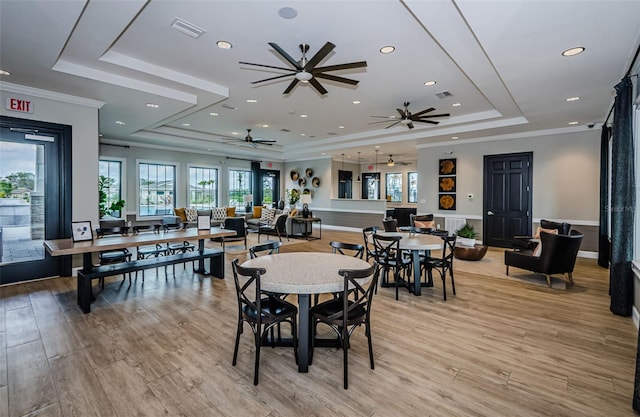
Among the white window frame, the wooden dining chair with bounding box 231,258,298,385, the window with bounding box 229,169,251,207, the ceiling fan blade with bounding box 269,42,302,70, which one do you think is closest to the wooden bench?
the wooden dining chair with bounding box 231,258,298,385

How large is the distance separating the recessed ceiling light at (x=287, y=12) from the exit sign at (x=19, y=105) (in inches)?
169

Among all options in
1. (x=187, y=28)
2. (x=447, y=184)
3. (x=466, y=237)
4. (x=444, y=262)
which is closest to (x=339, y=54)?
(x=187, y=28)

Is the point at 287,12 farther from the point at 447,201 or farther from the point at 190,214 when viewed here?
the point at 190,214

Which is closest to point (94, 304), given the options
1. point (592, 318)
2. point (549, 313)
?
point (549, 313)

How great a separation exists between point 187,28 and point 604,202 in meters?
7.47

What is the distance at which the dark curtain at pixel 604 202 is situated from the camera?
5.86 meters

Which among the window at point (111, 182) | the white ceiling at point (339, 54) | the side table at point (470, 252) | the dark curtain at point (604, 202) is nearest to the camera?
the white ceiling at point (339, 54)

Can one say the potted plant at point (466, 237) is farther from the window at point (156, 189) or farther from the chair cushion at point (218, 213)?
the window at point (156, 189)

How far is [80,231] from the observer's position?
3.93 metres

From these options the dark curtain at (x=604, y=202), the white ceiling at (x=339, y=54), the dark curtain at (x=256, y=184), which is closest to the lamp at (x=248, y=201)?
the dark curtain at (x=256, y=184)

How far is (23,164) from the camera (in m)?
4.69

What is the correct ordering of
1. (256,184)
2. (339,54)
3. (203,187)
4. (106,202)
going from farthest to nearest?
(256,184)
(203,187)
(106,202)
(339,54)

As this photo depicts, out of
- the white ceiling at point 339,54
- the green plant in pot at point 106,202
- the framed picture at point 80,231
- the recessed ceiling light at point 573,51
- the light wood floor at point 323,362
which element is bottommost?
the light wood floor at point 323,362

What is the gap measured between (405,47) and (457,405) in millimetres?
3582
